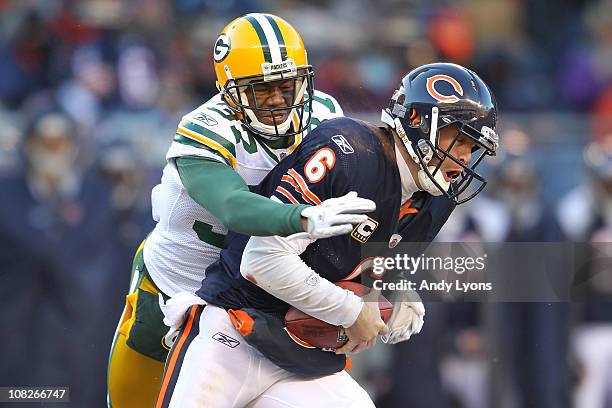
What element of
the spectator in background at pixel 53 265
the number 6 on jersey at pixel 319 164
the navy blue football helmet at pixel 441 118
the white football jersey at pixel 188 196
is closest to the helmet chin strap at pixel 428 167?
the navy blue football helmet at pixel 441 118

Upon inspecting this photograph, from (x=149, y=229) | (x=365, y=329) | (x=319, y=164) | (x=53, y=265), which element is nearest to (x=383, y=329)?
(x=365, y=329)

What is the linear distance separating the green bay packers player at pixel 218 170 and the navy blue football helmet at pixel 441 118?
454 mm

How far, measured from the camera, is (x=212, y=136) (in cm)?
371

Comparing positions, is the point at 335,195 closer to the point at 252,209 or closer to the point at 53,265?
the point at 252,209

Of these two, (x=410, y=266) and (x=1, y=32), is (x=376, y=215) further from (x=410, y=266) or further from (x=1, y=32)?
(x=1, y=32)

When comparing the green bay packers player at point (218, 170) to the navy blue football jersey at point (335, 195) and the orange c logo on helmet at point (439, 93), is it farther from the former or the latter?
the orange c logo on helmet at point (439, 93)

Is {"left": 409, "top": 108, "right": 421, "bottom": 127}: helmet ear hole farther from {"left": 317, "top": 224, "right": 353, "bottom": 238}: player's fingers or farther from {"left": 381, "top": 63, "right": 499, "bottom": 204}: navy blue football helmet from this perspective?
{"left": 317, "top": 224, "right": 353, "bottom": 238}: player's fingers

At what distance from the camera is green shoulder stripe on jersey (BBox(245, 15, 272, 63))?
3.93 m

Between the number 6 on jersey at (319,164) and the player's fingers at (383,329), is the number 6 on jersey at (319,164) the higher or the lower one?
the higher one

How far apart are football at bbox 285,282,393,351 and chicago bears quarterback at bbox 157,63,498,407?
3 centimetres

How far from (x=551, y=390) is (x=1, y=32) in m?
5.33

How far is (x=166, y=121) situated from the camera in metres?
8.41

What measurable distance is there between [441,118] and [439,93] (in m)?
0.08

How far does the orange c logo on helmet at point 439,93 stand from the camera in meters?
3.55
